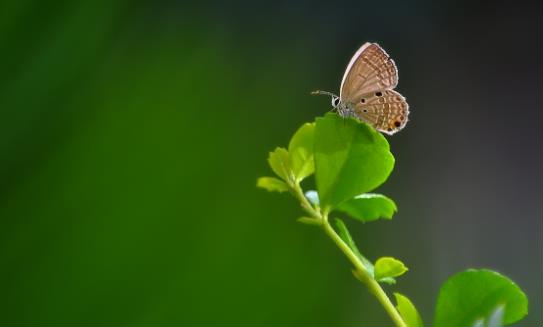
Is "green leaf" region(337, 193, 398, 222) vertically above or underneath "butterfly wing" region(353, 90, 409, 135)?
underneath

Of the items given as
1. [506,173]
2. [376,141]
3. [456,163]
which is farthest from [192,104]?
[376,141]

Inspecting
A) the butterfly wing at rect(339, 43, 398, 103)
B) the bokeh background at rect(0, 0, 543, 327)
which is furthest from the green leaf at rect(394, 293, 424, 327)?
the bokeh background at rect(0, 0, 543, 327)

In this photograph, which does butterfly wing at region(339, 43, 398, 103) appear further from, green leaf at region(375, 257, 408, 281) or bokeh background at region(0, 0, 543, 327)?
bokeh background at region(0, 0, 543, 327)

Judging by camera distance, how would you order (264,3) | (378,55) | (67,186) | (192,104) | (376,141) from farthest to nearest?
(264,3) → (192,104) → (67,186) → (378,55) → (376,141)

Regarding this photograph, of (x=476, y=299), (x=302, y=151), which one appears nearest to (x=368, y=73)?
(x=302, y=151)

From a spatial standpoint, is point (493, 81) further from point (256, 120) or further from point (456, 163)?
point (256, 120)

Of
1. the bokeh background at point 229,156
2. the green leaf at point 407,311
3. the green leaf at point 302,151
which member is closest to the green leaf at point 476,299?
the green leaf at point 407,311

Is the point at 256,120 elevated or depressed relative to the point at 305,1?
depressed
